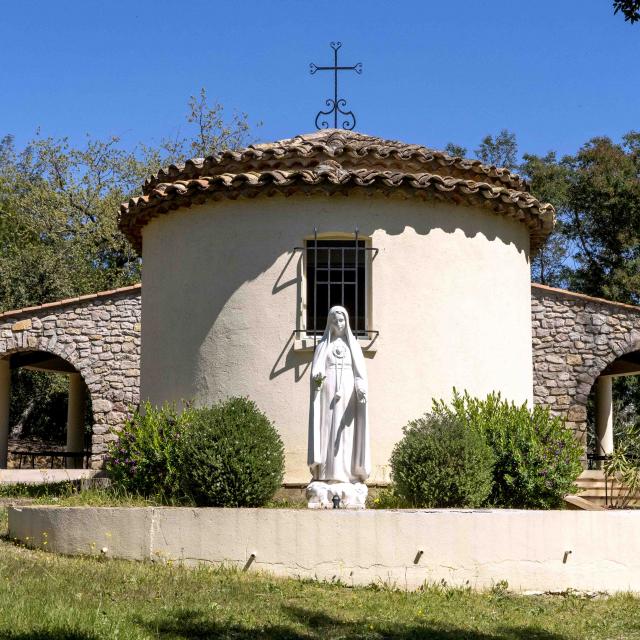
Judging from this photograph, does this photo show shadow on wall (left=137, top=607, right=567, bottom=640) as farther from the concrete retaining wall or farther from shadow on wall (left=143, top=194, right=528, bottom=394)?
shadow on wall (left=143, top=194, right=528, bottom=394)

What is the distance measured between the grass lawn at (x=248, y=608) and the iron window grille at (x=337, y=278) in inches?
168

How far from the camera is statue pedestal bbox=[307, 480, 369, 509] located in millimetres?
10328

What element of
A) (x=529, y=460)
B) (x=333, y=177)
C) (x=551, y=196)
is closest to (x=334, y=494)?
(x=529, y=460)

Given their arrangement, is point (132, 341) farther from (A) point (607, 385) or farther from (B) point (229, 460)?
(B) point (229, 460)

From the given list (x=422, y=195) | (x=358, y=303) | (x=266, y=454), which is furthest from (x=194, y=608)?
(x=422, y=195)

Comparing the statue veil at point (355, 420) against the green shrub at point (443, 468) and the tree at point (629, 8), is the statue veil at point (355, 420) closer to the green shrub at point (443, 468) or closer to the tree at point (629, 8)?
the green shrub at point (443, 468)

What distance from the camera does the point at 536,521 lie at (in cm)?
976

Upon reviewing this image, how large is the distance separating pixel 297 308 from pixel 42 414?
2060cm

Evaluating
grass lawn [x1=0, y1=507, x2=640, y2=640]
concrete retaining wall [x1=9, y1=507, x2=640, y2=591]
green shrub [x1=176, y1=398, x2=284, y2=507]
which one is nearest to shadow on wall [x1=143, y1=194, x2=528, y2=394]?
green shrub [x1=176, y1=398, x2=284, y2=507]

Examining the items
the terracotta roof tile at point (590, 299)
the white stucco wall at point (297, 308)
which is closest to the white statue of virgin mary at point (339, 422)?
the white stucco wall at point (297, 308)

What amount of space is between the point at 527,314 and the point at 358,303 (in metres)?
2.78

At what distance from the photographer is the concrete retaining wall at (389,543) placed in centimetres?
948

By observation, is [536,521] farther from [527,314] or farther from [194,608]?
[527,314]

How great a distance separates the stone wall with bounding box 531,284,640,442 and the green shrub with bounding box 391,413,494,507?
9264mm
